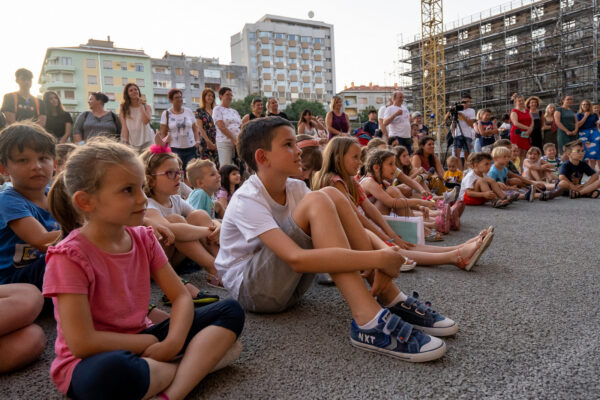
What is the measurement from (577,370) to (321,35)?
7321 cm

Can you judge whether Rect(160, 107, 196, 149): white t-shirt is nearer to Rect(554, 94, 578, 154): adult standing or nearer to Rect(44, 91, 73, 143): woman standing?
Rect(44, 91, 73, 143): woman standing

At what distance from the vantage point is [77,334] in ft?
3.68

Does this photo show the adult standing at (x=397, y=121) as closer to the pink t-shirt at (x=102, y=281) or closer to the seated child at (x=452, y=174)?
the seated child at (x=452, y=174)

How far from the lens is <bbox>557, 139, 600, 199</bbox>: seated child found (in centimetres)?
581

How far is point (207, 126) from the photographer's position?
227 inches

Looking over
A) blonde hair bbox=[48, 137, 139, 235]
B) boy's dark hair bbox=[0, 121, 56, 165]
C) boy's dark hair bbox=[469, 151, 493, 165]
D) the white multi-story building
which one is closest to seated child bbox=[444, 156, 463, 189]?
boy's dark hair bbox=[469, 151, 493, 165]

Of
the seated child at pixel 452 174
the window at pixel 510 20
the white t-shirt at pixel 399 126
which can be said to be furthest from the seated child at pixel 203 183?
the window at pixel 510 20

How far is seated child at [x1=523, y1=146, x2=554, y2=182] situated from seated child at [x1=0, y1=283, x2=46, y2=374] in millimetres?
7081

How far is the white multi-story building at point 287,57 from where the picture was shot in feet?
208

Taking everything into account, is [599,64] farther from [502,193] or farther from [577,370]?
[577,370]

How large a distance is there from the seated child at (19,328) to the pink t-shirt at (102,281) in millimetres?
398

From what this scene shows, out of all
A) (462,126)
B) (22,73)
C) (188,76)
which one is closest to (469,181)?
(462,126)

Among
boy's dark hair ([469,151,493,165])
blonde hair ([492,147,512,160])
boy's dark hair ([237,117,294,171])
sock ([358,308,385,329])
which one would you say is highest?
boy's dark hair ([237,117,294,171])

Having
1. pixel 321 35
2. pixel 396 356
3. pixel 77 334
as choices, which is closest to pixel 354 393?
pixel 396 356
